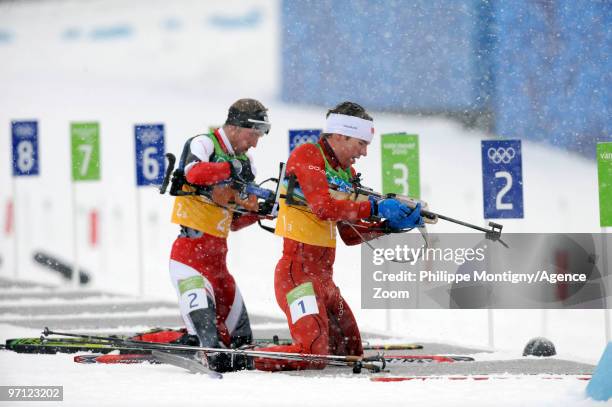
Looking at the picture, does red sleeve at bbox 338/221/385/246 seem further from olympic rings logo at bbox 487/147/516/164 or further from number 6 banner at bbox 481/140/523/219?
olympic rings logo at bbox 487/147/516/164

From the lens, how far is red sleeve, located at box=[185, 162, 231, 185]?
10461 millimetres

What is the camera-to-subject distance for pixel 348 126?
10555mm

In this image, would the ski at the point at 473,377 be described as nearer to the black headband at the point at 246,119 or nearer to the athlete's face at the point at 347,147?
the athlete's face at the point at 347,147

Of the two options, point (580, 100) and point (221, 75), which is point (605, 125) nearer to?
point (580, 100)

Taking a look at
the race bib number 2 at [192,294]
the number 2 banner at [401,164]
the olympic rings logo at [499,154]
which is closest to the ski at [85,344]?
the race bib number 2 at [192,294]

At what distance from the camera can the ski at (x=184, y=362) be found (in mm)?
10367

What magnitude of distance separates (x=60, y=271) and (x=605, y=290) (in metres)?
10.6

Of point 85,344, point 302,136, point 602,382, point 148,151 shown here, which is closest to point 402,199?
point 602,382

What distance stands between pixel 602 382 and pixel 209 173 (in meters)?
3.41

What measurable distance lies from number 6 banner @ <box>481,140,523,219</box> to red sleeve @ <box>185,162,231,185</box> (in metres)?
3.56

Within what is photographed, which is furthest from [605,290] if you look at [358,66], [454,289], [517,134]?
[358,66]

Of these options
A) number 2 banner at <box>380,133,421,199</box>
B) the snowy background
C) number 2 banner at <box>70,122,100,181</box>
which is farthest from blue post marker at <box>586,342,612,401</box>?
number 2 banner at <box>70,122,100,181</box>

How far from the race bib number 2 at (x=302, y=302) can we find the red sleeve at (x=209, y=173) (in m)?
0.97

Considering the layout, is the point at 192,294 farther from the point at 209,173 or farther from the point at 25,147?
the point at 25,147
